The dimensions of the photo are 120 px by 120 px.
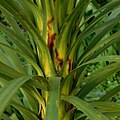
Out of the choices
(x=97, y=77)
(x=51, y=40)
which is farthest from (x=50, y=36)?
(x=97, y=77)

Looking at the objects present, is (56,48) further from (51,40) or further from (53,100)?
(53,100)

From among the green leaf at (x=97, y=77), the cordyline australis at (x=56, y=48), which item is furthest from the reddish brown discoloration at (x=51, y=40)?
the green leaf at (x=97, y=77)

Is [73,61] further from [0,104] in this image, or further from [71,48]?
[0,104]

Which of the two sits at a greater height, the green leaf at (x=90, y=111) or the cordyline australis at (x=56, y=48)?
the cordyline australis at (x=56, y=48)

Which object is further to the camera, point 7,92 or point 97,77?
point 97,77

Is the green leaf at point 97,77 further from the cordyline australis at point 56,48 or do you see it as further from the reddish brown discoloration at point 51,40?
A: the reddish brown discoloration at point 51,40

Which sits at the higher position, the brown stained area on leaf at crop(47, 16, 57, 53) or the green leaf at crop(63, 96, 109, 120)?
the brown stained area on leaf at crop(47, 16, 57, 53)

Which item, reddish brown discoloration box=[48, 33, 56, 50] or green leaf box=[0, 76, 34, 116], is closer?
green leaf box=[0, 76, 34, 116]

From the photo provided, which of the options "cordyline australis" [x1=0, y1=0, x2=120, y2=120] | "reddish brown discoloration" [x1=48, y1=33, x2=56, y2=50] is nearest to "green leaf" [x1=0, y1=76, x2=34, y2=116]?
"cordyline australis" [x1=0, y1=0, x2=120, y2=120]

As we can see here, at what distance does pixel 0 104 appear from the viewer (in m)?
0.59

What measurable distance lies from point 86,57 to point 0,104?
1.03 feet

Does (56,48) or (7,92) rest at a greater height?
(56,48)

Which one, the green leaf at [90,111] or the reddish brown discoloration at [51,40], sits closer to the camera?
the green leaf at [90,111]

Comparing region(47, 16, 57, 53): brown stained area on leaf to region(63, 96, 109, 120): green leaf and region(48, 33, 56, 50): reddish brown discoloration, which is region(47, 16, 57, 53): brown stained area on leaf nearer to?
region(48, 33, 56, 50): reddish brown discoloration
